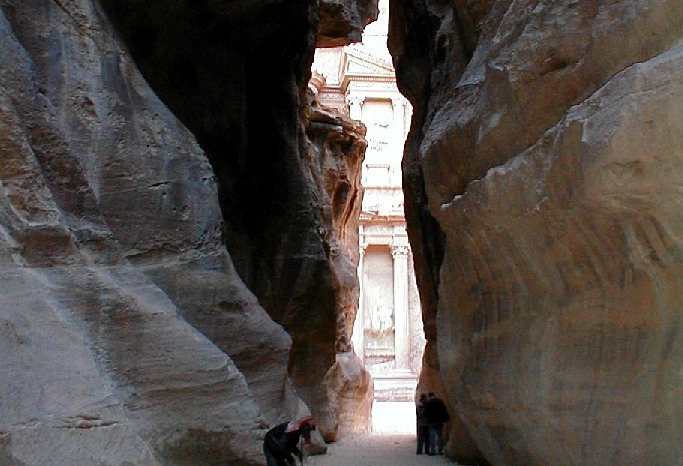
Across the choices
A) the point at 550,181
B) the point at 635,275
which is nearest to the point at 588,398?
the point at 635,275

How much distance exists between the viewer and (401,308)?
3117 cm

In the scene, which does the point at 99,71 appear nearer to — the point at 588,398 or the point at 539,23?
the point at 539,23

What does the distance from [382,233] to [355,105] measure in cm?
567

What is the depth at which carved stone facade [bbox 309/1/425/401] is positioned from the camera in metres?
A: 30.6

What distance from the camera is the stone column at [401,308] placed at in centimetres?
3048

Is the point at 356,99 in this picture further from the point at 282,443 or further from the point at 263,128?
the point at 282,443

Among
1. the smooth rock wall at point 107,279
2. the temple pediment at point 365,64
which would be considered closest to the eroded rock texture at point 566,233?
the smooth rock wall at point 107,279

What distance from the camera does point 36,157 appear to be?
6566 millimetres

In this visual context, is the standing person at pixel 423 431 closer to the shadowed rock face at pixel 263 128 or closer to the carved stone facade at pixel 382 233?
the shadowed rock face at pixel 263 128

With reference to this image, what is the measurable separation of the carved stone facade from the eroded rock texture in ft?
70.4

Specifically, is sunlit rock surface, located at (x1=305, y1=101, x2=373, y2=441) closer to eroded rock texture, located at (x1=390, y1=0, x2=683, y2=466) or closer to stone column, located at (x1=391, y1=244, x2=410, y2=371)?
eroded rock texture, located at (x1=390, y1=0, x2=683, y2=466)

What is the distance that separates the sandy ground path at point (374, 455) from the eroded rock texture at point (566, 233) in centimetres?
272

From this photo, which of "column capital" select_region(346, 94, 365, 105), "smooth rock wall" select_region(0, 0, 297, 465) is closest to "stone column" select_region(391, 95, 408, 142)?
"column capital" select_region(346, 94, 365, 105)

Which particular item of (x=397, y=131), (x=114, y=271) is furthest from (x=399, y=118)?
(x=114, y=271)
